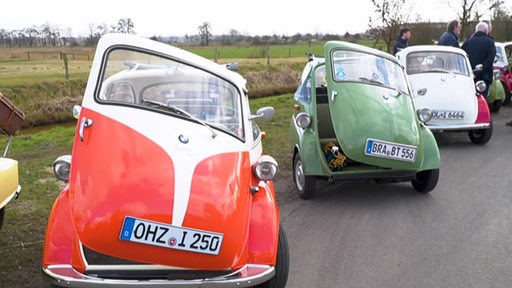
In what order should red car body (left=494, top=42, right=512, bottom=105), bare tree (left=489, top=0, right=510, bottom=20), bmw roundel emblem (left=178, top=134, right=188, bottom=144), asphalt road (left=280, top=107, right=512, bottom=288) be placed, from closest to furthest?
bmw roundel emblem (left=178, top=134, right=188, bottom=144) < asphalt road (left=280, top=107, right=512, bottom=288) < red car body (left=494, top=42, right=512, bottom=105) < bare tree (left=489, top=0, right=510, bottom=20)

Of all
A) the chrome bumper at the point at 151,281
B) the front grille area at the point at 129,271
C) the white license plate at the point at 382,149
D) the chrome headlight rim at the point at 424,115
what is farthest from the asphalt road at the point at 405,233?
the front grille area at the point at 129,271

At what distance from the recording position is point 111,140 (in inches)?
135

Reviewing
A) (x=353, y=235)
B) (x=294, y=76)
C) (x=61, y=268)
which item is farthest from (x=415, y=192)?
(x=294, y=76)

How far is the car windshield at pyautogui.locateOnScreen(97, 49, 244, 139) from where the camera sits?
3924 mm

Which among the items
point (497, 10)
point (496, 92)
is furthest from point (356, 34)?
point (496, 92)

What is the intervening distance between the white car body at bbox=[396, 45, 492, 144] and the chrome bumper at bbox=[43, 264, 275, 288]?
6.35 meters

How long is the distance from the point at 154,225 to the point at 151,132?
2.27 feet

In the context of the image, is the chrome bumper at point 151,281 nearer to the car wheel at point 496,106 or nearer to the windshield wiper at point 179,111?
the windshield wiper at point 179,111

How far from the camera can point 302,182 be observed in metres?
6.30

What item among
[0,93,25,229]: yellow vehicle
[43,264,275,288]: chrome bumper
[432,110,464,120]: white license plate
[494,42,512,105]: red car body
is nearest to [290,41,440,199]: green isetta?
[432,110,464,120]: white license plate

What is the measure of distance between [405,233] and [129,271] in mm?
2935

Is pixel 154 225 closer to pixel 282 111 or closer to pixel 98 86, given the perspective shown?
pixel 98 86

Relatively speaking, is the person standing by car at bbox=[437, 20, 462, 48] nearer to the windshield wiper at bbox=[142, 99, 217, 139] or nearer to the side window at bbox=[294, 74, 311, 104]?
the side window at bbox=[294, 74, 311, 104]

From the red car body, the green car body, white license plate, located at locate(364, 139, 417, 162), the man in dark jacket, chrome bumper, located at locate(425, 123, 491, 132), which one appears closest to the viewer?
white license plate, located at locate(364, 139, 417, 162)
